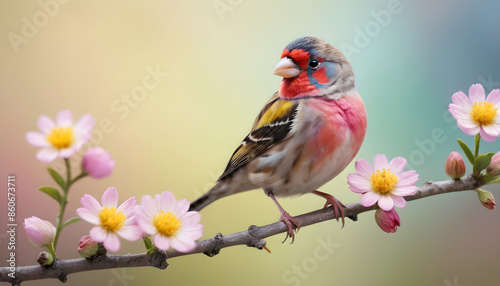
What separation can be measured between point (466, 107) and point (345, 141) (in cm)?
16

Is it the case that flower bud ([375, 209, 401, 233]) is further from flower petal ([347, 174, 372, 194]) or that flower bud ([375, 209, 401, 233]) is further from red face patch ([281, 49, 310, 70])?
red face patch ([281, 49, 310, 70])

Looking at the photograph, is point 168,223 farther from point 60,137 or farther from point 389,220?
point 389,220

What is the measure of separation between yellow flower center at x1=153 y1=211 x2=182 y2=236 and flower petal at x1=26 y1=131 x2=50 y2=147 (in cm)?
13

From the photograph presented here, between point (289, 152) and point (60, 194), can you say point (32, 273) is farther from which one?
point (289, 152)

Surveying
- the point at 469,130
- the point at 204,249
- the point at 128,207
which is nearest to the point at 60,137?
the point at 128,207

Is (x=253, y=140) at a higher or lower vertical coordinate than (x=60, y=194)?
lower

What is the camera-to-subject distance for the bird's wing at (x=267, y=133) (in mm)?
738

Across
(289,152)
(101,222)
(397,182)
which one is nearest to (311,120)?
(289,152)

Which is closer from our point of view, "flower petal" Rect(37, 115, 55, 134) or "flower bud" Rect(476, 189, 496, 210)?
"flower petal" Rect(37, 115, 55, 134)

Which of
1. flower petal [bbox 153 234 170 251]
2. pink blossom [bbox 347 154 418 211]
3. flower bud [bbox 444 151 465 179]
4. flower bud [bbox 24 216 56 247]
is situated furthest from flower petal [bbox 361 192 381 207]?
flower bud [bbox 24 216 56 247]

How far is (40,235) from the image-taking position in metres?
0.47

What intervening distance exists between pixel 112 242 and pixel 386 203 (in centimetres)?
31

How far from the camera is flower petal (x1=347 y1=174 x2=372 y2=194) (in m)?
0.58

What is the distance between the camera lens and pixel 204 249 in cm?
55
